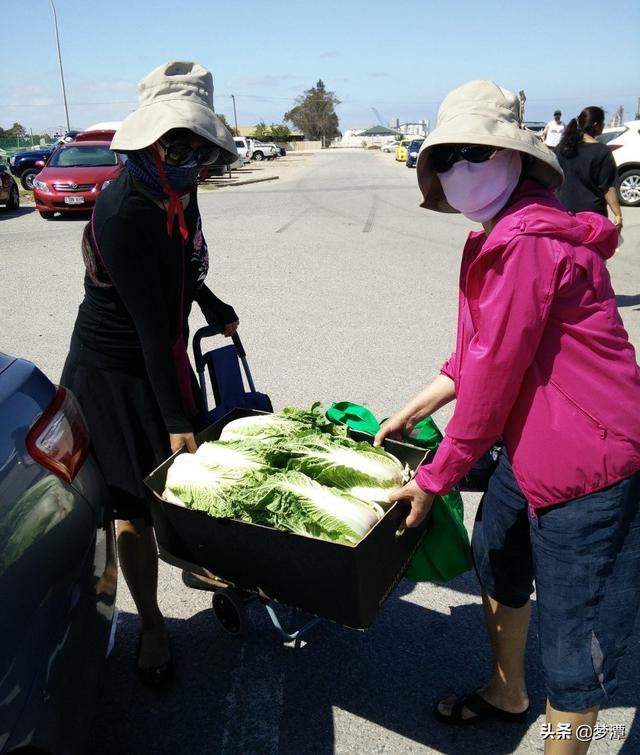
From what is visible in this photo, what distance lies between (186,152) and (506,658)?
84.0 inches

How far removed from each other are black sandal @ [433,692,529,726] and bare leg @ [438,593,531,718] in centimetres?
1

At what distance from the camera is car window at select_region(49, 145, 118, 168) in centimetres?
1686

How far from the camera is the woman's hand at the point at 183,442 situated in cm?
251

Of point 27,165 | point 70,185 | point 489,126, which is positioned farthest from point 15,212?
point 489,126

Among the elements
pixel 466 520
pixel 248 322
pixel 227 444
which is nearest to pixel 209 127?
pixel 227 444

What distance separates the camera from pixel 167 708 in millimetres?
2660

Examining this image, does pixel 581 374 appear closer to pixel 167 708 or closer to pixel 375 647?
pixel 375 647

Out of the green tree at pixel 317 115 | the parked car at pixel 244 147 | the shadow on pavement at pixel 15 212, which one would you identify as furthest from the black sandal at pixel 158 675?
the green tree at pixel 317 115

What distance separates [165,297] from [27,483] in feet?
2.93

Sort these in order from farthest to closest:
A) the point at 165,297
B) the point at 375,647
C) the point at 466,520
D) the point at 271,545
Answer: the point at 466,520 < the point at 375,647 < the point at 165,297 < the point at 271,545

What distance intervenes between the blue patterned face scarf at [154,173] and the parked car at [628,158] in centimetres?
1610

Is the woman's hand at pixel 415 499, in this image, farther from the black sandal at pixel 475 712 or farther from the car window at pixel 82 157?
the car window at pixel 82 157

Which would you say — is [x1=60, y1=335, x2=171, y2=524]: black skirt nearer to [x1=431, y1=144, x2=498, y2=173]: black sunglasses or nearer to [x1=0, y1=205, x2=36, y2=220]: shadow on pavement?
[x1=431, y1=144, x2=498, y2=173]: black sunglasses

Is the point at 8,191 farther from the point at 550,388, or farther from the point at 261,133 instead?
the point at 261,133
